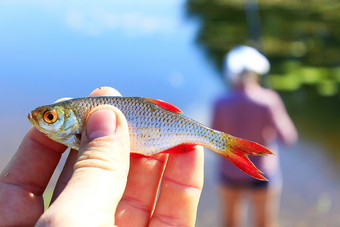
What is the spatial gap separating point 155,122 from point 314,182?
236 inches

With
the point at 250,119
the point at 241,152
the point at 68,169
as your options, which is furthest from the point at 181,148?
the point at 250,119

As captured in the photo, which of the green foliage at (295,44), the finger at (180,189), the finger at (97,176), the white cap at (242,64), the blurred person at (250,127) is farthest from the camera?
the green foliage at (295,44)

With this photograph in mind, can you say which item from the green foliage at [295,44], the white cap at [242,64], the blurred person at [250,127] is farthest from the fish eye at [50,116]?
the green foliage at [295,44]

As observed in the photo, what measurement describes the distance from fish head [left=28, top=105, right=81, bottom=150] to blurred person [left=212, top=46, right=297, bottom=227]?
3142 millimetres

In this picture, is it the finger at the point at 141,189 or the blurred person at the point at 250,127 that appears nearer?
the finger at the point at 141,189

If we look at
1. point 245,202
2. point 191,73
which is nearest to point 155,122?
point 245,202

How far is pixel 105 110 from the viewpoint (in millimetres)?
2201

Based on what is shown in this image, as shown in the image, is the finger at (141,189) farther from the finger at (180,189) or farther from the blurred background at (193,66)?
the blurred background at (193,66)

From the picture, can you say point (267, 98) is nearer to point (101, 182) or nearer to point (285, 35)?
point (101, 182)

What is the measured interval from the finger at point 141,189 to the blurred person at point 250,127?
2.61 m

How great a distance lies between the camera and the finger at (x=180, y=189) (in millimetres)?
2547

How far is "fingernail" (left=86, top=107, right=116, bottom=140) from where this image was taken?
7.00 feet

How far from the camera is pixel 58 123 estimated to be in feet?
7.47

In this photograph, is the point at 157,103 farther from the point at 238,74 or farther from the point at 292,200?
the point at 292,200
